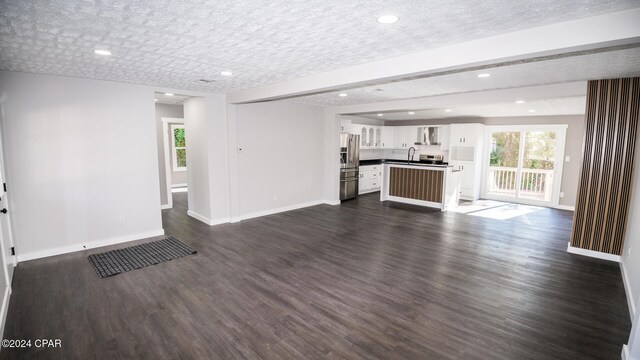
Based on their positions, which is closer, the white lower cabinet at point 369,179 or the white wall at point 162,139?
the white wall at point 162,139

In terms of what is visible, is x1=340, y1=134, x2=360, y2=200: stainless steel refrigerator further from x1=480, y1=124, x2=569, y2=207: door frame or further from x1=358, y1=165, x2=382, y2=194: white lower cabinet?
x1=480, y1=124, x2=569, y2=207: door frame

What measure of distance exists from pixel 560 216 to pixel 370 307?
6228 millimetres

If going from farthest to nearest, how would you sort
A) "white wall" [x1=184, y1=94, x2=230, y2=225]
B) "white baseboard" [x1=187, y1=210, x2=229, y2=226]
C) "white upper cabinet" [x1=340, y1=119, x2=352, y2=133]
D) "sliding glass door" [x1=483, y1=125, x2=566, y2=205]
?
"white upper cabinet" [x1=340, y1=119, x2=352, y2=133] < "sliding glass door" [x1=483, y1=125, x2=566, y2=205] < "white baseboard" [x1=187, y1=210, x2=229, y2=226] < "white wall" [x1=184, y1=94, x2=230, y2=225]

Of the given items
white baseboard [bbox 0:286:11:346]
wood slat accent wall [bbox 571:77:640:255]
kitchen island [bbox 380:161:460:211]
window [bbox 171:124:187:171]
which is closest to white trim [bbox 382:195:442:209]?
kitchen island [bbox 380:161:460:211]

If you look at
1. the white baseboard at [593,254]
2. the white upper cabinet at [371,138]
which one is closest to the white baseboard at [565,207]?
the white baseboard at [593,254]

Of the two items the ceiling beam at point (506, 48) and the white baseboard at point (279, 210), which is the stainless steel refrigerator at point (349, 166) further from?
the ceiling beam at point (506, 48)

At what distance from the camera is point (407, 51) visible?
287cm

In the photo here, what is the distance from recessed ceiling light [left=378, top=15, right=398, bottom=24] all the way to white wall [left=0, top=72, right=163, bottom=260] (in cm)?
423

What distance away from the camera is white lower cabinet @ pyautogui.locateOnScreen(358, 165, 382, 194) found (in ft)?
29.9

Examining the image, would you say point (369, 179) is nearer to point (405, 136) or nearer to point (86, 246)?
point (405, 136)

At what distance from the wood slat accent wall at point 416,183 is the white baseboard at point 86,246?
5.74 m

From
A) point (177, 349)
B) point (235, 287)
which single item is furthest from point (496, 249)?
point (177, 349)

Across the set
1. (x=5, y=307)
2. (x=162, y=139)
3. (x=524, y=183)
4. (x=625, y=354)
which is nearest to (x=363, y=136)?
(x=524, y=183)

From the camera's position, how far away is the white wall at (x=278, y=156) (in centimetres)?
618
